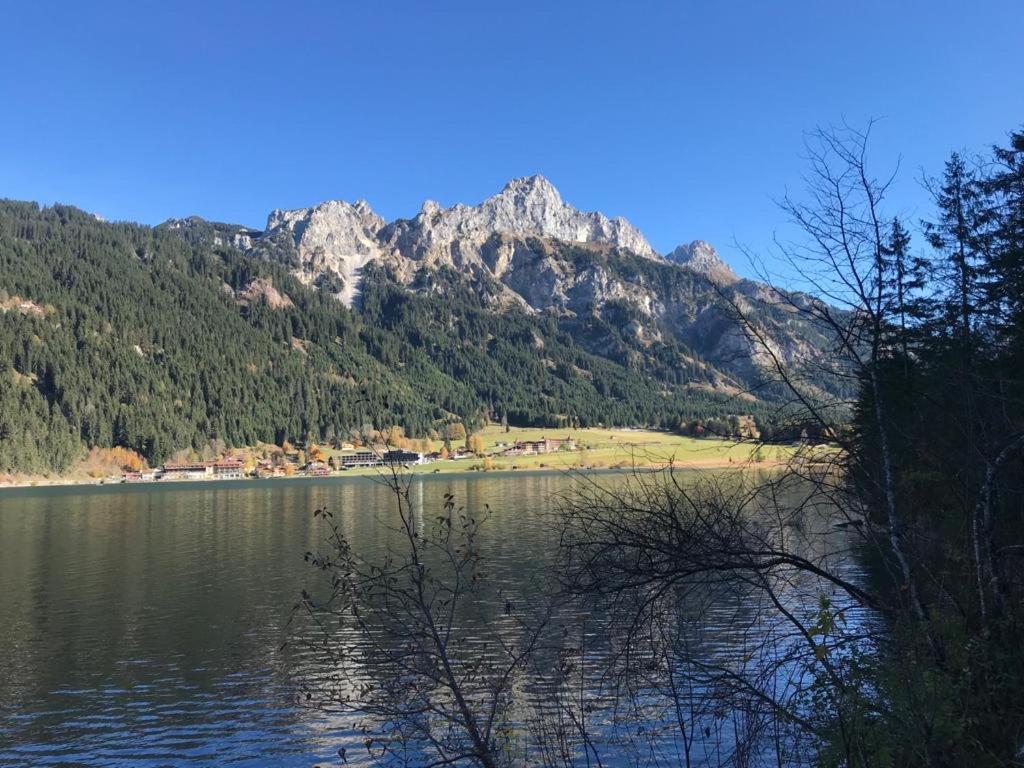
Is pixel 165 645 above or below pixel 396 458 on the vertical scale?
below

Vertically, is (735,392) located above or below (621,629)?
above

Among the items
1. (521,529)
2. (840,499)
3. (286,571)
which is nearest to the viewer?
(840,499)

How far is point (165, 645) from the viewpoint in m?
26.8

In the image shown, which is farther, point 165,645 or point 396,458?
point 165,645

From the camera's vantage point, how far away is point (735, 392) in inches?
295

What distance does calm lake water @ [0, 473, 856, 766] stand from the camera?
1767 cm

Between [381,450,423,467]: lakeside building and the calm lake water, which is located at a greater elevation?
[381,450,423,467]: lakeside building

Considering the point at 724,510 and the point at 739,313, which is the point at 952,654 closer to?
the point at 724,510

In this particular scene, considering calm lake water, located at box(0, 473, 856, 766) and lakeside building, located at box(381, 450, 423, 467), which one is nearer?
lakeside building, located at box(381, 450, 423, 467)

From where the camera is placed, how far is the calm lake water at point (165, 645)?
1767cm

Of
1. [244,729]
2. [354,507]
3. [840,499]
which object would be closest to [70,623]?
[244,729]

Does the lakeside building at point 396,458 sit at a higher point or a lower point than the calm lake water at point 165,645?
higher

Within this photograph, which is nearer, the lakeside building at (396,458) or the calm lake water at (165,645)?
the lakeside building at (396,458)

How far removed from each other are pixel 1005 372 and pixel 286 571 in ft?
121
